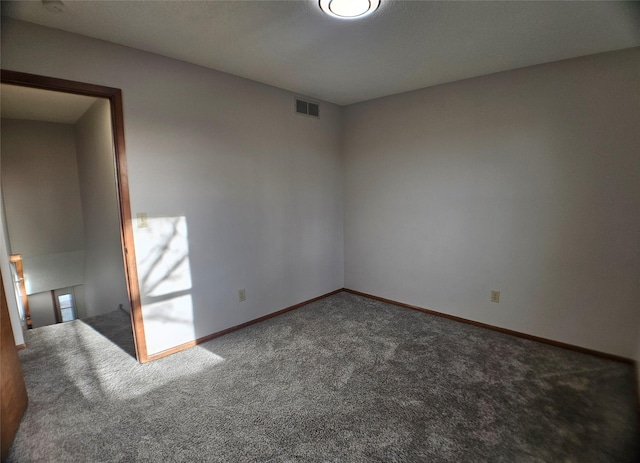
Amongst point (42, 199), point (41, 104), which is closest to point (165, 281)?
point (41, 104)

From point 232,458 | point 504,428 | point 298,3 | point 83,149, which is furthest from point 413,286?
point 83,149

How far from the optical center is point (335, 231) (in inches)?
163

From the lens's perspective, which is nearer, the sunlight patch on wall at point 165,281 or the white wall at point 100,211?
the sunlight patch on wall at point 165,281

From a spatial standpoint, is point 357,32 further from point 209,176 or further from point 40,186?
point 40,186

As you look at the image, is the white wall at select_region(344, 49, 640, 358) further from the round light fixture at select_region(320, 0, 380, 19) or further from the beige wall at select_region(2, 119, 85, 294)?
the beige wall at select_region(2, 119, 85, 294)

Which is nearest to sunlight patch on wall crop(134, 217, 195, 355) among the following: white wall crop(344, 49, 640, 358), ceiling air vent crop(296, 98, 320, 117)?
ceiling air vent crop(296, 98, 320, 117)

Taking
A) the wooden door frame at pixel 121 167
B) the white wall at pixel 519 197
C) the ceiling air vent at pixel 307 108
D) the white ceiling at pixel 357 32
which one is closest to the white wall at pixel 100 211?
the wooden door frame at pixel 121 167

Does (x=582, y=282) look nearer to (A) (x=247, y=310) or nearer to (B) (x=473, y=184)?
(B) (x=473, y=184)

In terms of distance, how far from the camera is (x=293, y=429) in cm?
179

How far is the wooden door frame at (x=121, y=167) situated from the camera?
2.02 metres

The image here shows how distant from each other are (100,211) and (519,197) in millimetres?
4880

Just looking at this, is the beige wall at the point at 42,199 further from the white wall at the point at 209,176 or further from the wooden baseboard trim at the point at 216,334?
the wooden baseboard trim at the point at 216,334

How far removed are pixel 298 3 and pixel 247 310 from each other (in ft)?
8.82

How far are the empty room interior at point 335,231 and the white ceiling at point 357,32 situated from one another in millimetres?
23
